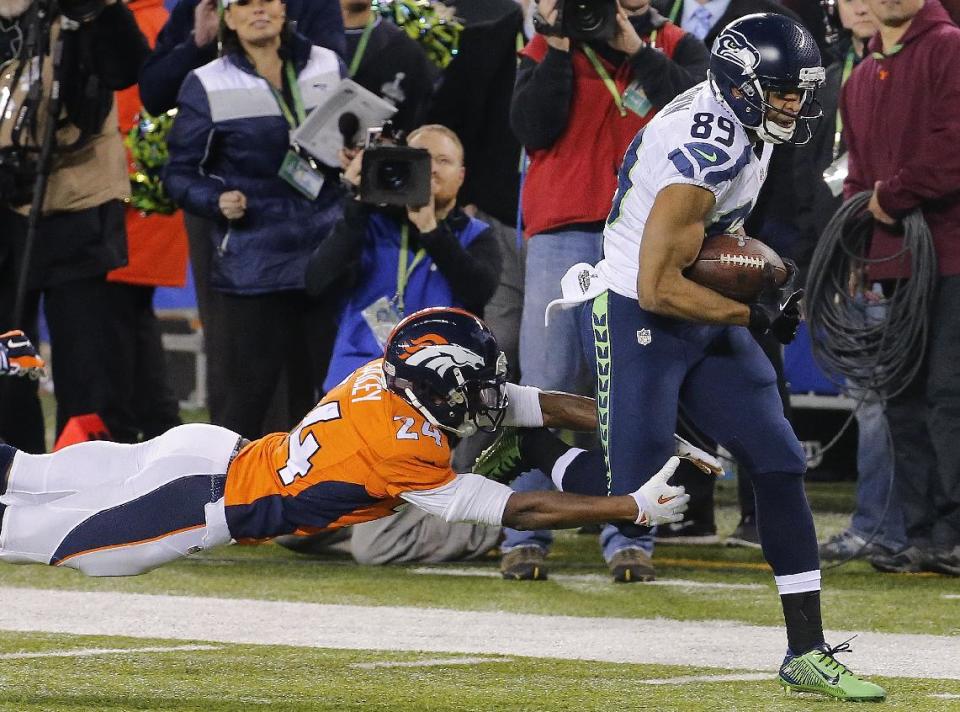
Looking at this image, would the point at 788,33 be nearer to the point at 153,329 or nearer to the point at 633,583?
the point at 633,583

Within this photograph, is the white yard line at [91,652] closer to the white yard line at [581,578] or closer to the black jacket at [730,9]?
the white yard line at [581,578]

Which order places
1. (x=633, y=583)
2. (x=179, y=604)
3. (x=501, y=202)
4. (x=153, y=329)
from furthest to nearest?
1. (x=153, y=329)
2. (x=501, y=202)
3. (x=633, y=583)
4. (x=179, y=604)

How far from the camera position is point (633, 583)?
7.05m

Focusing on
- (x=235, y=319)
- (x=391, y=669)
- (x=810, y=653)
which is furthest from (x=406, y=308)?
(x=810, y=653)

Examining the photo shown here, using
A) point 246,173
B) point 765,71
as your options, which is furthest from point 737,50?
point 246,173

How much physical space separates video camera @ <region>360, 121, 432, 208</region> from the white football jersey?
192cm

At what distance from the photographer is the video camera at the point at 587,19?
6.59 metres

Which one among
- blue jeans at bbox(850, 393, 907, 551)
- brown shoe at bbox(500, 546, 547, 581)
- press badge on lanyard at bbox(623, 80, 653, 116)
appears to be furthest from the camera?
blue jeans at bbox(850, 393, 907, 551)

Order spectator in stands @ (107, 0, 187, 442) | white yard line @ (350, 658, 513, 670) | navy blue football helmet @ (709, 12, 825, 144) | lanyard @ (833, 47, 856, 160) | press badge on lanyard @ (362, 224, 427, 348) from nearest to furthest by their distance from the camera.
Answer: navy blue football helmet @ (709, 12, 825, 144), white yard line @ (350, 658, 513, 670), press badge on lanyard @ (362, 224, 427, 348), lanyard @ (833, 47, 856, 160), spectator in stands @ (107, 0, 187, 442)

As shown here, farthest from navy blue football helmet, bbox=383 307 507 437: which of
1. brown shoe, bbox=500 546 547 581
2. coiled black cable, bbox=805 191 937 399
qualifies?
coiled black cable, bbox=805 191 937 399

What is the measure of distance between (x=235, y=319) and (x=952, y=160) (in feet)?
9.60

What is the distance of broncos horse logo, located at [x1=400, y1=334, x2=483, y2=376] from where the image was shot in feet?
16.2

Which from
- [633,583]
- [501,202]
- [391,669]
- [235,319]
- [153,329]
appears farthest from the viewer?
[153,329]

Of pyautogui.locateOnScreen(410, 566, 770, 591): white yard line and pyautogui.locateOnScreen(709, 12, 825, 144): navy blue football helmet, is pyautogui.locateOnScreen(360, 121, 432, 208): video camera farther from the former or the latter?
pyautogui.locateOnScreen(709, 12, 825, 144): navy blue football helmet
